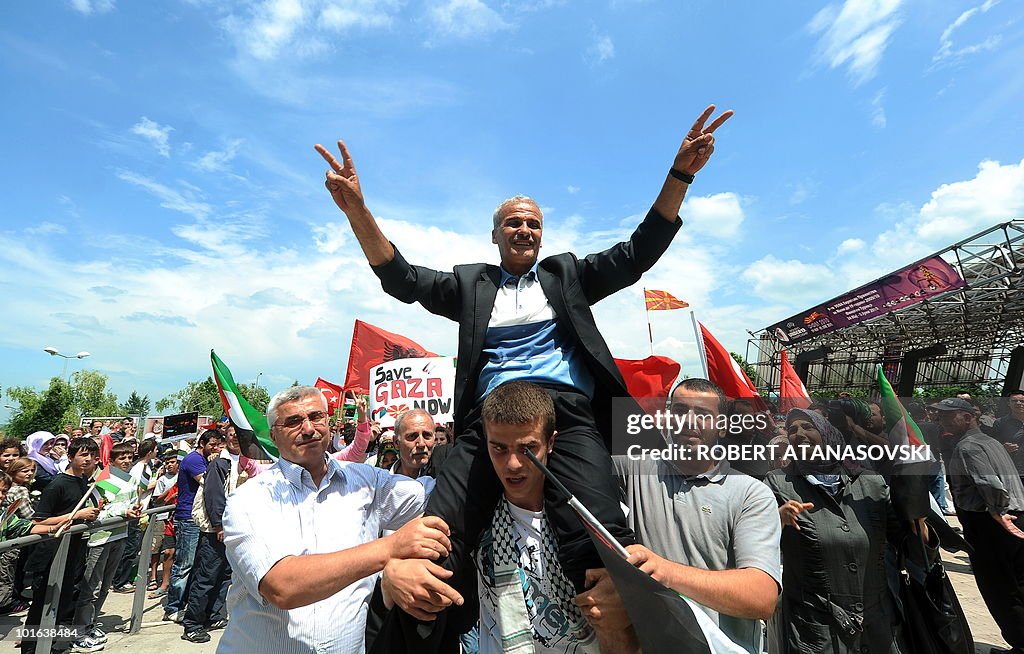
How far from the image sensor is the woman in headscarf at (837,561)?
12.3 feet

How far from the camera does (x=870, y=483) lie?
4.06 meters

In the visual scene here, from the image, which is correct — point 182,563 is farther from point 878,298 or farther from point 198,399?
point 198,399

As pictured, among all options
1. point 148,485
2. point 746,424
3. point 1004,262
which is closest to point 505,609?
point 746,424

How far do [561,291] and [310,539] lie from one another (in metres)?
1.54

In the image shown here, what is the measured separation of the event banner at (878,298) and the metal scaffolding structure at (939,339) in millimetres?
355

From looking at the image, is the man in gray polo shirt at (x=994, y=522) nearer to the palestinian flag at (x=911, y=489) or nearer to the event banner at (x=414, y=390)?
the palestinian flag at (x=911, y=489)

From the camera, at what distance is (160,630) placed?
679 centimetres

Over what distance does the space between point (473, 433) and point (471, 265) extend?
0.84 m

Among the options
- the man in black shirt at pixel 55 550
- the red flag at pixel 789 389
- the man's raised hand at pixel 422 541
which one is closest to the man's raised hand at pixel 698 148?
the man's raised hand at pixel 422 541

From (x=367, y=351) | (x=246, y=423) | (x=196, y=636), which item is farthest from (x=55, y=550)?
(x=367, y=351)

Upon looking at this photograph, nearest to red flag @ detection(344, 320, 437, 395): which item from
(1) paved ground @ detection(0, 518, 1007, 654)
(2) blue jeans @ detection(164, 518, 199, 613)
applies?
(2) blue jeans @ detection(164, 518, 199, 613)

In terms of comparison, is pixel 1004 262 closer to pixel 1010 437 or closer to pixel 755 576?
pixel 1010 437

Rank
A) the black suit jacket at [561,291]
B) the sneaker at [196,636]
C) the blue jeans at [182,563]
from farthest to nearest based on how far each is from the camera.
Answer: the blue jeans at [182,563] → the sneaker at [196,636] → the black suit jacket at [561,291]

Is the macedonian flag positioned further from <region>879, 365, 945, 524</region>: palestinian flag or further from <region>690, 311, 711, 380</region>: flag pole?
<region>879, 365, 945, 524</region>: palestinian flag
